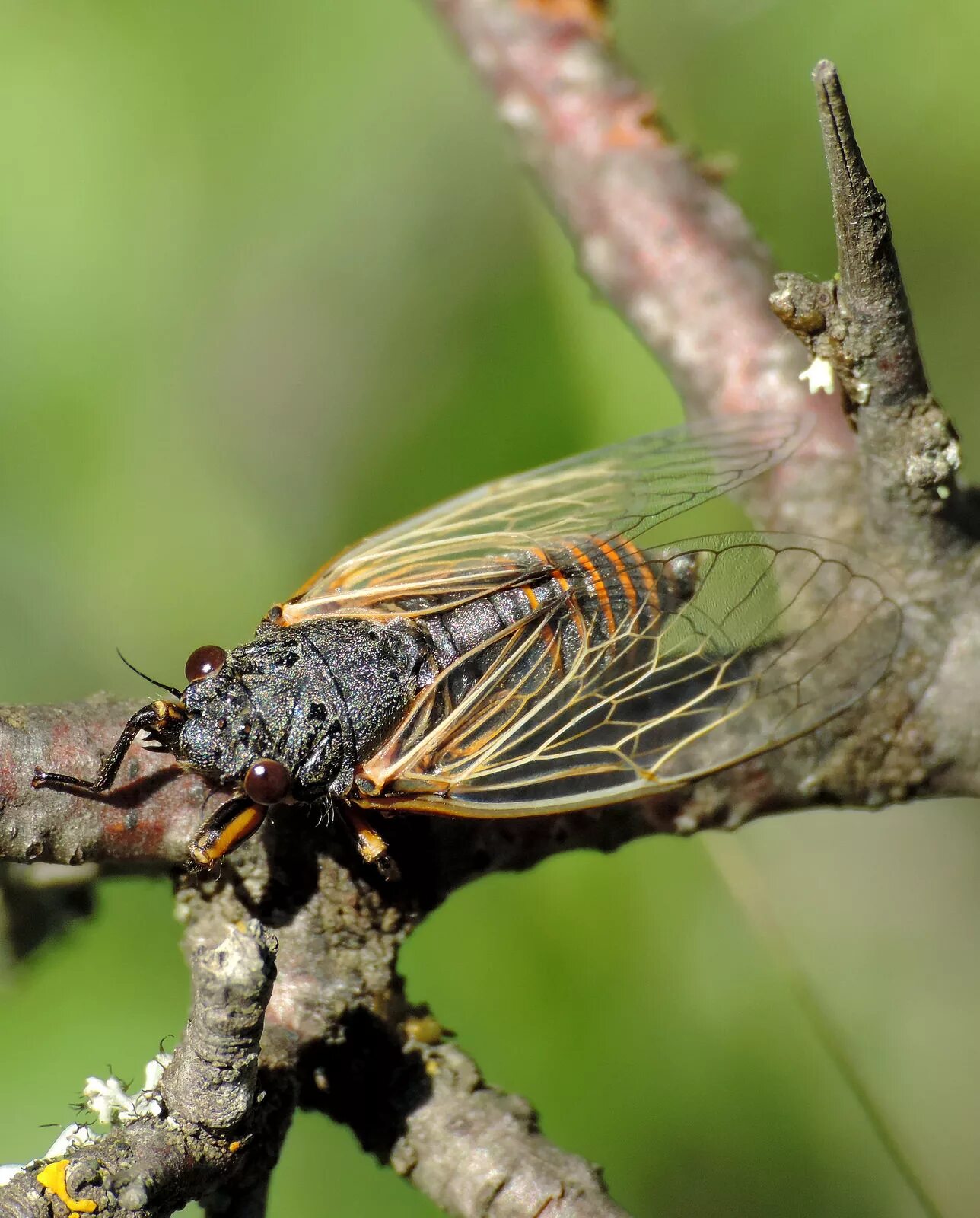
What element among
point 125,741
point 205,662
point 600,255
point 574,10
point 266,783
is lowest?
point 266,783

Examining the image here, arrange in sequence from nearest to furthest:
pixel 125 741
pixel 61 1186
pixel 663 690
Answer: pixel 61 1186, pixel 125 741, pixel 663 690

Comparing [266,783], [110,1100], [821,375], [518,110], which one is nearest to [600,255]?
[518,110]

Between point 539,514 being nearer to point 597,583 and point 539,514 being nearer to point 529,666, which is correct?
point 597,583

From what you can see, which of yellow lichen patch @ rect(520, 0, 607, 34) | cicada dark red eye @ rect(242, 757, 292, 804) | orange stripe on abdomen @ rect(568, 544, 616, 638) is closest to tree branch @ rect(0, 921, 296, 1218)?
cicada dark red eye @ rect(242, 757, 292, 804)

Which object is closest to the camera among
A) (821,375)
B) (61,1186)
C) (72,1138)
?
(61,1186)

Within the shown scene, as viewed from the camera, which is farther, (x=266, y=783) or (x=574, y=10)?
(x=574, y=10)

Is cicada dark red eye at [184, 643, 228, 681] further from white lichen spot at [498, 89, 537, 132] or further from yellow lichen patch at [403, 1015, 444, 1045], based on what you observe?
white lichen spot at [498, 89, 537, 132]

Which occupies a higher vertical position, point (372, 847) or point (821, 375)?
point (821, 375)
